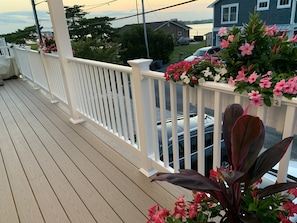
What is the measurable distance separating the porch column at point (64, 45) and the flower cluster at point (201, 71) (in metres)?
2.22

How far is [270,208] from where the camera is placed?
0.94 metres

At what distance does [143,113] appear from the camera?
1948 millimetres

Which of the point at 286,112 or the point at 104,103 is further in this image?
the point at 104,103

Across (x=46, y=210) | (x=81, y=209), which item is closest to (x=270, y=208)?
(x=81, y=209)

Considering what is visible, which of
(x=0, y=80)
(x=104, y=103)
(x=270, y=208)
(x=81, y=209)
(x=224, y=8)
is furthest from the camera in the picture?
(x=0, y=80)

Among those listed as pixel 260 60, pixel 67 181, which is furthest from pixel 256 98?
pixel 67 181

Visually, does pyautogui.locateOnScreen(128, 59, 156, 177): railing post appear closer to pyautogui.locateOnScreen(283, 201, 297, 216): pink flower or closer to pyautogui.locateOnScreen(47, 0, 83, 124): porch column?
pyautogui.locateOnScreen(283, 201, 297, 216): pink flower

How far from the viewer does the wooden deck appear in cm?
175

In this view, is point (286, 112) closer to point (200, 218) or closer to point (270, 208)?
point (270, 208)

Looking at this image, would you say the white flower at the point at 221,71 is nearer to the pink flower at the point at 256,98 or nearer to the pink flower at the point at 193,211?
the pink flower at the point at 256,98

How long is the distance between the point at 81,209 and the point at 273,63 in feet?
5.21

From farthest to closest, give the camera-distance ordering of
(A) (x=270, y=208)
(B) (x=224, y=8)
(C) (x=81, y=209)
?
(C) (x=81, y=209)
(B) (x=224, y=8)
(A) (x=270, y=208)

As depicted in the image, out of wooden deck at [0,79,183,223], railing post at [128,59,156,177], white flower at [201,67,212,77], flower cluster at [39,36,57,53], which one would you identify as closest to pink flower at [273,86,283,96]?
white flower at [201,67,212,77]

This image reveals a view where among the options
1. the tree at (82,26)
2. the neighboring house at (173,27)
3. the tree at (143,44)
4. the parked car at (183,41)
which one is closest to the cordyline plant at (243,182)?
the parked car at (183,41)
